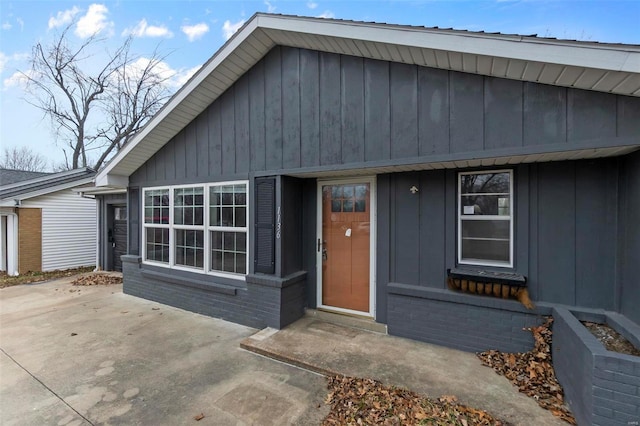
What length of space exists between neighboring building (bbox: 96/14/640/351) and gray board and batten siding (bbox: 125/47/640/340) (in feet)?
0.06

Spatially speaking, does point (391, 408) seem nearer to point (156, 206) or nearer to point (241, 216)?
point (241, 216)

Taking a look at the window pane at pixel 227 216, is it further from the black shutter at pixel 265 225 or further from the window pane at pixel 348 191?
the window pane at pixel 348 191

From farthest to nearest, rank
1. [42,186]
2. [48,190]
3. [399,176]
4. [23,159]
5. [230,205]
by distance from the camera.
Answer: [23,159] → [42,186] → [48,190] → [230,205] → [399,176]

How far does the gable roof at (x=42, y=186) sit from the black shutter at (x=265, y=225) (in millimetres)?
8602

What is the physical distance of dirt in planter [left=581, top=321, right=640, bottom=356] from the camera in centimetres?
228

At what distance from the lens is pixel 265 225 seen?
446 centimetres

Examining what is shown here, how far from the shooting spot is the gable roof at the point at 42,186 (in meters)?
8.23

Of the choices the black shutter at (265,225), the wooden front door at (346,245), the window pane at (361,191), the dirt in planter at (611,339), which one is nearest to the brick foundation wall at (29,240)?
the black shutter at (265,225)

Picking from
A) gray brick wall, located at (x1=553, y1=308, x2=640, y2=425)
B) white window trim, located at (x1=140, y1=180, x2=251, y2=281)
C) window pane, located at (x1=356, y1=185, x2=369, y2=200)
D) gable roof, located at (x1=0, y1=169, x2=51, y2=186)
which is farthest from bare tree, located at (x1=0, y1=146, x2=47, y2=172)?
gray brick wall, located at (x1=553, y1=308, x2=640, y2=425)

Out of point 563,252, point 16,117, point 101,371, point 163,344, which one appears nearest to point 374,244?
point 563,252

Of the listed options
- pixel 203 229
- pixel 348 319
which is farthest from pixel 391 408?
pixel 203 229

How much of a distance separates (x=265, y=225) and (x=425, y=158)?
2.52m

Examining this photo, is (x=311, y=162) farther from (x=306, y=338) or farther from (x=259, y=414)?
(x=259, y=414)

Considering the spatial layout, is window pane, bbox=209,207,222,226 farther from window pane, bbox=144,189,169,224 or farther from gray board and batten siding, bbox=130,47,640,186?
window pane, bbox=144,189,169,224
